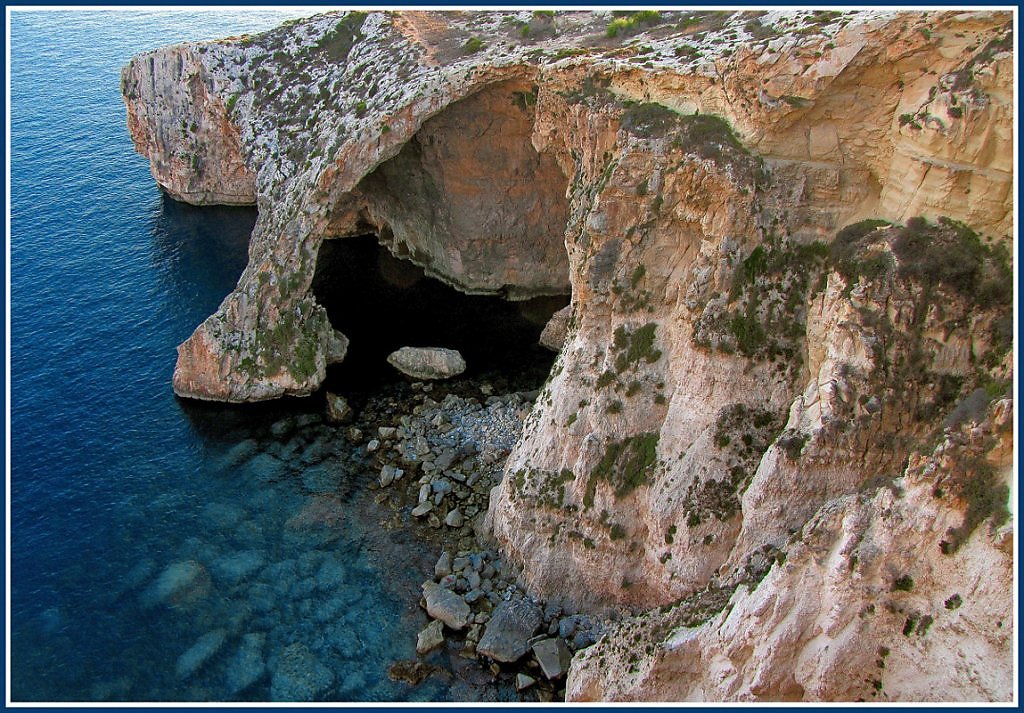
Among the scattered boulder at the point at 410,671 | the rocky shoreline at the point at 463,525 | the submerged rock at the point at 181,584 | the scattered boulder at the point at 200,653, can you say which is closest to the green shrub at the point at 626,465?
the rocky shoreline at the point at 463,525

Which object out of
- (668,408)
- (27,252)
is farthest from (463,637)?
(27,252)

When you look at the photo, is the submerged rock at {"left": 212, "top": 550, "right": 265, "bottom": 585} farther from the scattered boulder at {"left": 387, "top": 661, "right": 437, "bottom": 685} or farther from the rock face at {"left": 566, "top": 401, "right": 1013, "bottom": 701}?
the rock face at {"left": 566, "top": 401, "right": 1013, "bottom": 701}

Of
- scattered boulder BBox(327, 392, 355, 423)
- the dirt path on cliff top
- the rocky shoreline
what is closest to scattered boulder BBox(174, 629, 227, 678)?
the rocky shoreline

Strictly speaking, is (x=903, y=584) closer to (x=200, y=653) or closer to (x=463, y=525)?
(x=463, y=525)

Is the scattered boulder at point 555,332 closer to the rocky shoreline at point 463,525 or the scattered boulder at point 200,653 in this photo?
the rocky shoreline at point 463,525

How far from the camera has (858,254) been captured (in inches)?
1264

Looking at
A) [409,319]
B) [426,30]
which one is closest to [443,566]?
[409,319]

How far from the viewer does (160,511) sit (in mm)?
45719

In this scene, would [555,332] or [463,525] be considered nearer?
[463,525]

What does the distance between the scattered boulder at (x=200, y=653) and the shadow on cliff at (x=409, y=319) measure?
2078cm

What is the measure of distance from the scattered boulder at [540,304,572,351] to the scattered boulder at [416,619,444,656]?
25659mm

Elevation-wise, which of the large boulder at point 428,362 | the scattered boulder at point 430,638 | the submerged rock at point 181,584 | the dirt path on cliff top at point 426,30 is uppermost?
the dirt path on cliff top at point 426,30

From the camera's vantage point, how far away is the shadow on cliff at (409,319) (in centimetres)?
5844

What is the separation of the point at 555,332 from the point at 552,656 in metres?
27.7
